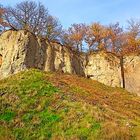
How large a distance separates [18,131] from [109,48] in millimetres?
24464

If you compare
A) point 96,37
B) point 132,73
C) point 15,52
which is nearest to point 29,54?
point 15,52

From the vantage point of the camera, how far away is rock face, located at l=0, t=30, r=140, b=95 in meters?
→ 34.2

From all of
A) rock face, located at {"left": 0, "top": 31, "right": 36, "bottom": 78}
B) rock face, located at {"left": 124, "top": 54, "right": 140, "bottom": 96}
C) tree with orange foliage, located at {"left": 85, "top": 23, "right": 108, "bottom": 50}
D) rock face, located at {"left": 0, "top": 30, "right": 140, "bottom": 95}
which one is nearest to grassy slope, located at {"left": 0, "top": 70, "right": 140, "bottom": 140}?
rock face, located at {"left": 0, "top": 31, "right": 36, "bottom": 78}

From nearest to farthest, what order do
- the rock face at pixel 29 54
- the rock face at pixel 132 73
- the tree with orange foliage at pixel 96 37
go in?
1. the rock face at pixel 29 54
2. the rock face at pixel 132 73
3. the tree with orange foliage at pixel 96 37

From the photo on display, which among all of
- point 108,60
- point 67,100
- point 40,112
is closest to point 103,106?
point 67,100

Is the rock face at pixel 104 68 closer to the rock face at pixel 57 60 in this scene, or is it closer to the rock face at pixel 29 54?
the rock face at pixel 57 60

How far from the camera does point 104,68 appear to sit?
4181 centimetres

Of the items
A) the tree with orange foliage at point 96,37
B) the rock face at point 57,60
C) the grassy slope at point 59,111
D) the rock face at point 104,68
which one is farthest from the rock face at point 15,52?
the tree with orange foliage at point 96,37

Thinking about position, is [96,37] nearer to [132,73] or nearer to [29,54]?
[132,73]

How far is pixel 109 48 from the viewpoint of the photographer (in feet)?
145

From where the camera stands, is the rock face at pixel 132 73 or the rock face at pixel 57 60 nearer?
the rock face at pixel 57 60

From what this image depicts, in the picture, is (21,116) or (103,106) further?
(103,106)

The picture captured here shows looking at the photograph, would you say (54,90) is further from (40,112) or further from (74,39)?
(74,39)

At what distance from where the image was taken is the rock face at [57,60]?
3416cm
